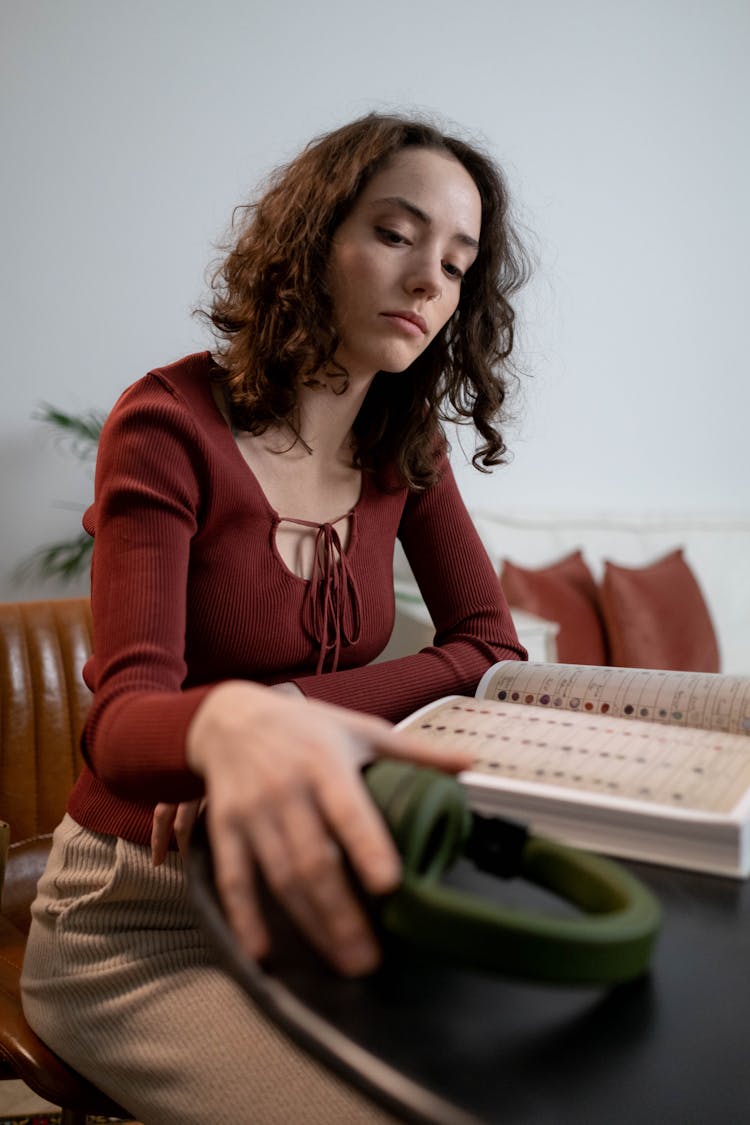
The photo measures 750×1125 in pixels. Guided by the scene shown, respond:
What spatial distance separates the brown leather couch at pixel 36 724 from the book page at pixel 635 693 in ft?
2.53

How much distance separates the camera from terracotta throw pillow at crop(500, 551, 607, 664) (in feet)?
8.98

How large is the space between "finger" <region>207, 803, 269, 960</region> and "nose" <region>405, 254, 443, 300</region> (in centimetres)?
77

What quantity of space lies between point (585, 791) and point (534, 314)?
2.74m

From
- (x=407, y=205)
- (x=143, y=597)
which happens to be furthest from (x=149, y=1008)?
(x=407, y=205)

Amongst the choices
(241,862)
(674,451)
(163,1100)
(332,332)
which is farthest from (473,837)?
(674,451)

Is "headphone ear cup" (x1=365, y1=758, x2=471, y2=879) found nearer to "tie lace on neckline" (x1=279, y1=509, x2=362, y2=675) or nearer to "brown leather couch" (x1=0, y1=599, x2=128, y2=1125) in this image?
"tie lace on neckline" (x1=279, y1=509, x2=362, y2=675)

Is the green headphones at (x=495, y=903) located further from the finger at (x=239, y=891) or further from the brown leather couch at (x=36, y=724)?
the brown leather couch at (x=36, y=724)

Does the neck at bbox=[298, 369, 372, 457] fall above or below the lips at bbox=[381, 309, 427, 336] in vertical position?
below

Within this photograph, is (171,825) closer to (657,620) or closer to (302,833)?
(302,833)

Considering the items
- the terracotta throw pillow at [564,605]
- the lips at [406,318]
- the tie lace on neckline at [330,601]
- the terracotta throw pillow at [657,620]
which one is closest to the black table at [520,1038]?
the tie lace on neckline at [330,601]

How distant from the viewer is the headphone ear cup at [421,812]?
452 mm

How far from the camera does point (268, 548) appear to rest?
1066 millimetres

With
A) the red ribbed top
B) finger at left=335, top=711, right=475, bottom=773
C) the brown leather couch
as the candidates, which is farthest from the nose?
the brown leather couch

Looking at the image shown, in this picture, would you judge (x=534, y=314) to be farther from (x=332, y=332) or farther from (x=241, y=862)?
(x=241, y=862)
